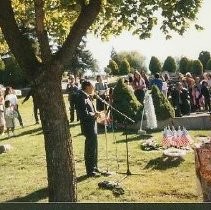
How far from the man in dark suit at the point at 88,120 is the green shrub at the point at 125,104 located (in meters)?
7.31

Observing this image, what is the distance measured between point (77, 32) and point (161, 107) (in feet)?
37.5

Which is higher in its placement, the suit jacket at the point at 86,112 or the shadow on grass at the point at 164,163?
the suit jacket at the point at 86,112

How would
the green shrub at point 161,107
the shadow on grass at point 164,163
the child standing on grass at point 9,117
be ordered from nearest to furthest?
the shadow on grass at point 164,163 → the green shrub at point 161,107 → the child standing on grass at point 9,117

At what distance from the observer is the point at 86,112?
11.6 meters

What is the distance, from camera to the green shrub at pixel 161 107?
19281 mm

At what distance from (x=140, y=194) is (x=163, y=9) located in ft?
12.3

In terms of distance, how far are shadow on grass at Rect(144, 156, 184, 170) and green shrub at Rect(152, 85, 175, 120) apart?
20.1 ft

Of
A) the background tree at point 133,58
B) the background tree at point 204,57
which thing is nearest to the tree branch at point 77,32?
the background tree at point 204,57

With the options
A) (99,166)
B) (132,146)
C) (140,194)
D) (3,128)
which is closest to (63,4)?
(140,194)

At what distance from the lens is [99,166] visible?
1301 centimetres

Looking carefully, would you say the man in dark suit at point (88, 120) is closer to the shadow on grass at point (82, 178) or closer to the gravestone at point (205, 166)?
the shadow on grass at point (82, 178)

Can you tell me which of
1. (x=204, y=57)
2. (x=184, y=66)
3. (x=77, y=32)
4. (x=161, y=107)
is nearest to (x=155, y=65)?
(x=184, y=66)

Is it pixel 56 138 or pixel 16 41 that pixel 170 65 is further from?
pixel 16 41

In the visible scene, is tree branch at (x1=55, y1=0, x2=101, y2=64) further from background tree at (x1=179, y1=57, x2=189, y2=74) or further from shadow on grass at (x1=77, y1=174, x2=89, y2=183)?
background tree at (x1=179, y1=57, x2=189, y2=74)
